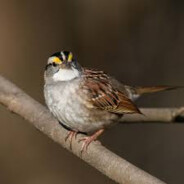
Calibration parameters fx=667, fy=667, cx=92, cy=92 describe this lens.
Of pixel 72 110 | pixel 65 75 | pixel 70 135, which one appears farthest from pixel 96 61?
pixel 70 135

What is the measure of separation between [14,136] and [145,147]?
1.42 m

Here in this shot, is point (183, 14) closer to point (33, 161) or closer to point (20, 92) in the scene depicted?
point (33, 161)

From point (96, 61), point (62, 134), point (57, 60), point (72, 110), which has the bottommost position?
point (96, 61)

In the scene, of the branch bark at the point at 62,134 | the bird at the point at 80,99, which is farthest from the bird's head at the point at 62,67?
the branch bark at the point at 62,134

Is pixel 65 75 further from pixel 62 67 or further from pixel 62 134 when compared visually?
pixel 62 134

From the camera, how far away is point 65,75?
439 cm

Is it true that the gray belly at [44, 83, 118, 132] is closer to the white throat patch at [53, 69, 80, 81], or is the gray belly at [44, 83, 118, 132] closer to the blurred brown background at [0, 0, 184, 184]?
the white throat patch at [53, 69, 80, 81]

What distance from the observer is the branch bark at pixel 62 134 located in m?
3.43

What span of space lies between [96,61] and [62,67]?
289 cm

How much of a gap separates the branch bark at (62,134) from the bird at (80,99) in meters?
0.06

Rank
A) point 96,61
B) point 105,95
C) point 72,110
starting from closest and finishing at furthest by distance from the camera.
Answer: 1. point 72,110
2. point 105,95
3. point 96,61

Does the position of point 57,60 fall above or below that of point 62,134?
above

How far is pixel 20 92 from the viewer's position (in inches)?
173

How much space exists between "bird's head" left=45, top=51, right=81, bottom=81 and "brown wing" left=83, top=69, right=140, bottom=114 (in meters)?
0.13
